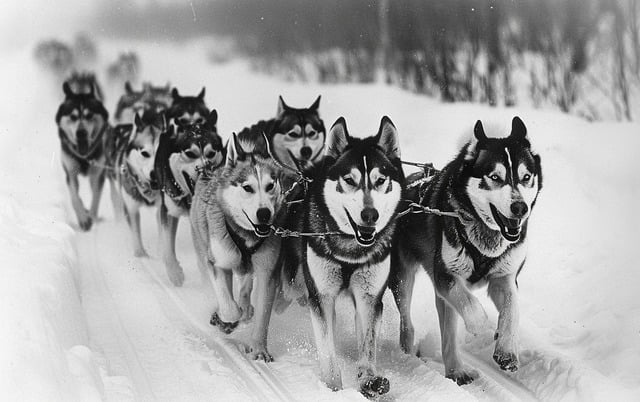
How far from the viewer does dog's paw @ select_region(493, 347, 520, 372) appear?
349cm

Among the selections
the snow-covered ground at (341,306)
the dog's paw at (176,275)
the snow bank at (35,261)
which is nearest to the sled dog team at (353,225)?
the snow-covered ground at (341,306)

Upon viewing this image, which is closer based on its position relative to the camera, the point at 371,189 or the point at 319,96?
the point at 371,189

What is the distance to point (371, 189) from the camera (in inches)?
138

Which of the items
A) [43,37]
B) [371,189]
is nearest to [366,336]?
[371,189]

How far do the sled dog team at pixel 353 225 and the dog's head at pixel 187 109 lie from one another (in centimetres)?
7

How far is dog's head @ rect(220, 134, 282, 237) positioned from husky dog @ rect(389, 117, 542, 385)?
2.53 ft

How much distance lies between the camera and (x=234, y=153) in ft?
14.2

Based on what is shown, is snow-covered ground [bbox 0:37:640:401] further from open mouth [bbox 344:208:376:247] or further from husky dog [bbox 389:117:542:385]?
open mouth [bbox 344:208:376:247]

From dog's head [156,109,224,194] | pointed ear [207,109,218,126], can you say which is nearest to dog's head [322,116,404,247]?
dog's head [156,109,224,194]

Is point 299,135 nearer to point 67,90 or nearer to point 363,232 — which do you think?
point 363,232

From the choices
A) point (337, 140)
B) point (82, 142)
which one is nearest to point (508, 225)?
point (337, 140)

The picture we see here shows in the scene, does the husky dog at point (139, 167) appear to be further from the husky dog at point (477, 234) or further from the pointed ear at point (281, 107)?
the husky dog at point (477, 234)

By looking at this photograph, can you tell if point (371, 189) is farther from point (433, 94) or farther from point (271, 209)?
point (433, 94)

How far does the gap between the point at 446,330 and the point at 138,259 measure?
3.02 metres
